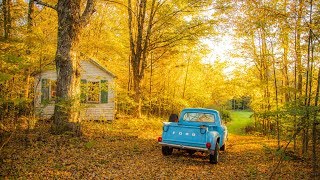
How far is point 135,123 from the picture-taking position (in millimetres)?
15555

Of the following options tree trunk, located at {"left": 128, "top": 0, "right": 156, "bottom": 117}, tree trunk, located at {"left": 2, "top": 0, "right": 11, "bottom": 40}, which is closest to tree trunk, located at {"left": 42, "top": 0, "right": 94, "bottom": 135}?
tree trunk, located at {"left": 2, "top": 0, "right": 11, "bottom": 40}

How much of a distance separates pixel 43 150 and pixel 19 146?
0.82m

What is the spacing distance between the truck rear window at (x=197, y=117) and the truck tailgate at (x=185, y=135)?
1.65m

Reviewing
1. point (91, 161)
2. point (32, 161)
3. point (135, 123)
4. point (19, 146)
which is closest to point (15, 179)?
point (32, 161)

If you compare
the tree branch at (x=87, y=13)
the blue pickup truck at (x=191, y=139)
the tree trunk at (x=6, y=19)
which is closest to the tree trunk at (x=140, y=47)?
the tree branch at (x=87, y=13)

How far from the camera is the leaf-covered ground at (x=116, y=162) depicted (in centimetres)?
649

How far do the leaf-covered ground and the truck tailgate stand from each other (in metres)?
0.62

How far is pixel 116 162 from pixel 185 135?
2260 millimetres

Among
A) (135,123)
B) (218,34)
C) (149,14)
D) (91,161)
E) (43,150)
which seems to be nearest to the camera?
(91,161)

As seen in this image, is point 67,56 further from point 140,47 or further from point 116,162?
point 140,47

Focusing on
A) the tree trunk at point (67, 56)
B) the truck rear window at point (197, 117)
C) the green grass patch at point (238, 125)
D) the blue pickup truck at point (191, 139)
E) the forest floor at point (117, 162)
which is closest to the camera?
the forest floor at point (117, 162)

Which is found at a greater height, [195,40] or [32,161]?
[195,40]

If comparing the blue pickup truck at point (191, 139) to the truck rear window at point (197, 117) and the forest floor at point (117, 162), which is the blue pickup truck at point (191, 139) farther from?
the truck rear window at point (197, 117)

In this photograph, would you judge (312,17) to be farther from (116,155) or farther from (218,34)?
(218,34)
